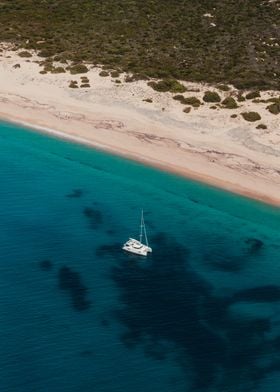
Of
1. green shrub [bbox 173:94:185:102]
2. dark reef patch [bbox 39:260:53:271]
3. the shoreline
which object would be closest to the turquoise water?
dark reef patch [bbox 39:260:53:271]

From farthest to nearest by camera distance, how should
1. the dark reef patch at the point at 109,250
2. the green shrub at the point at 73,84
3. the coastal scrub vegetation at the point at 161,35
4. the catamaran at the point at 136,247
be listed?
the coastal scrub vegetation at the point at 161,35 → the green shrub at the point at 73,84 → the dark reef patch at the point at 109,250 → the catamaran at the point at 136,247

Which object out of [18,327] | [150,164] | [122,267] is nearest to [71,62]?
[150,164]

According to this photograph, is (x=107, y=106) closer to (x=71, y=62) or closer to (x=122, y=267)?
(x=71, y=62)

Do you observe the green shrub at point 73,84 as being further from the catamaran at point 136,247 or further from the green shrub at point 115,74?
the catamaran at point 136,247

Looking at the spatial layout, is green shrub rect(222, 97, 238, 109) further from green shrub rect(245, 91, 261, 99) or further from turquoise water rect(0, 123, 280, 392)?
turquoise water rect(0, 123, 280, 392)

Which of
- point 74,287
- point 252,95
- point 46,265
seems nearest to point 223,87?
point 252,95

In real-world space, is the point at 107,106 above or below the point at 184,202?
above

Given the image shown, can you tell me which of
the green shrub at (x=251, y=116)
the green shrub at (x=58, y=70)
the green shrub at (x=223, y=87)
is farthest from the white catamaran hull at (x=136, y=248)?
the green shrub at (x=58, y=70)
